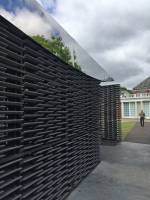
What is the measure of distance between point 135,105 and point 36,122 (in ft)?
95.7

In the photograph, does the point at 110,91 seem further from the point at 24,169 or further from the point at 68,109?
the point at 24,169

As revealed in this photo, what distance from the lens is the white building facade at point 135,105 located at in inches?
1182

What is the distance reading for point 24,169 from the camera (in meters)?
2.68

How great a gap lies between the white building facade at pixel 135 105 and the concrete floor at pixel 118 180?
2349 centimetres

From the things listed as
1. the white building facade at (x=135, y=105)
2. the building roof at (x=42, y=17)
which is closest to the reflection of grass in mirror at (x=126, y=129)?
the building roof at (x=42, y=17)

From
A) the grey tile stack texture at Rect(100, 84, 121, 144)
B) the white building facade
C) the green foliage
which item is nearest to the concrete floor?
the green foliage

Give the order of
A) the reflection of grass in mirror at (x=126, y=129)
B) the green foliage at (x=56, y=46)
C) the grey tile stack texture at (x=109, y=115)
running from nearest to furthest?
the green foliage at (x=56, y=46), the grey tile stack texture at (x=109, y=115), the reflection of grass in mirror at (x=126, y=129)

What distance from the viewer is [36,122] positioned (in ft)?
9.83

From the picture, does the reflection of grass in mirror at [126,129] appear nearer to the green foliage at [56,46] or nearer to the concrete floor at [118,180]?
the concrete floor at [118,180]

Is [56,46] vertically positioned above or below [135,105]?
above

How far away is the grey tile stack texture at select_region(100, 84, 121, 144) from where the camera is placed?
10734 mm

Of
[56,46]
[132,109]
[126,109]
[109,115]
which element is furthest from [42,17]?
[126,109]

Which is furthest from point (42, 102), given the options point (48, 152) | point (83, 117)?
point (83, 117)

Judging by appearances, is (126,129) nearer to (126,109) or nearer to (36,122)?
(36,122)
